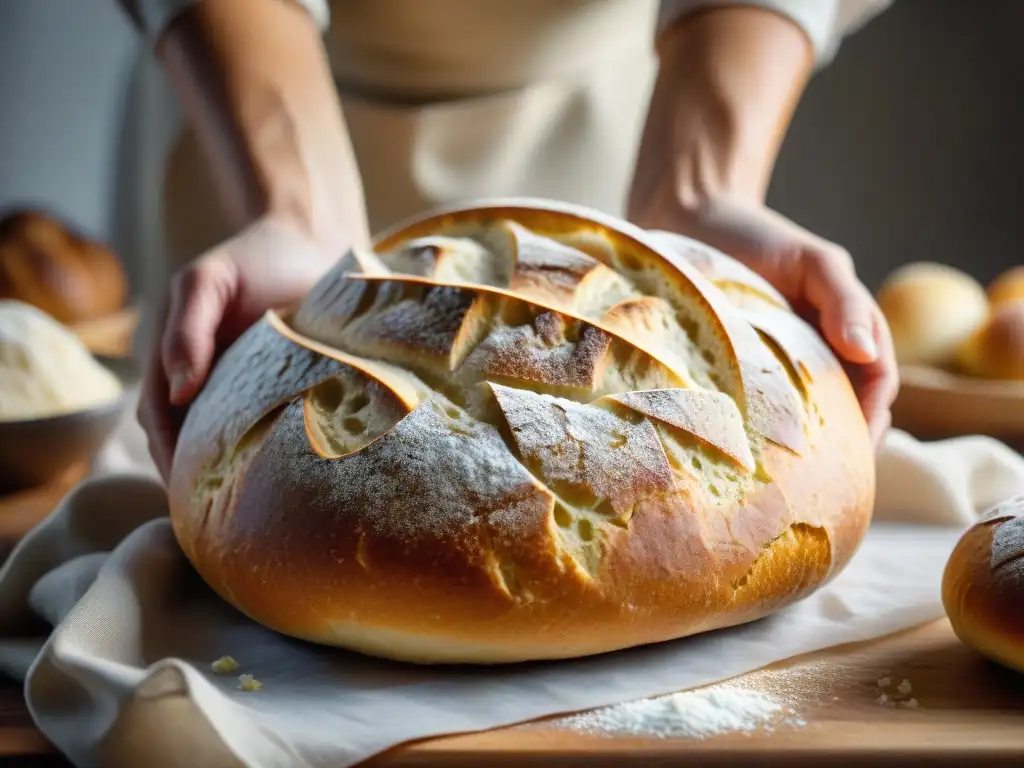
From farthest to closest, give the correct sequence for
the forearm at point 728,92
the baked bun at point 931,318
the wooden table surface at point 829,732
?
1. the baked bun at point 931,318
2. the forearm at point 728,92
3. the wooden table surface at point 829,732

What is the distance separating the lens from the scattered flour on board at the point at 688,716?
2.43ft

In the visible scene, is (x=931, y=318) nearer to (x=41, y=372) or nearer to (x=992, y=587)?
(x=992, y=587)

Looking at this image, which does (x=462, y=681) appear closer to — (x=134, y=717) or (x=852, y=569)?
(x=134, y=717)

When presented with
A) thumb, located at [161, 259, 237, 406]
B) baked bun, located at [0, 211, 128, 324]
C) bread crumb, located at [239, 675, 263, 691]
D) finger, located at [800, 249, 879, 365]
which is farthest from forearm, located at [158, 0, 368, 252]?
baked bun, located at [0, 211, 128, 324]

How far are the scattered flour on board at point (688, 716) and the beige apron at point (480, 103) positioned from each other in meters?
1.12

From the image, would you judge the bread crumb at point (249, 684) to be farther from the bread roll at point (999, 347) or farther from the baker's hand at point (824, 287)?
the bread roll at point (999, 347)

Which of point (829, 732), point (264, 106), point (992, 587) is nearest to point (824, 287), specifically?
point (992, 587)

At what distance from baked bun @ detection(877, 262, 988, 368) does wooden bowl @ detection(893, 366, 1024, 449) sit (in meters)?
0.15

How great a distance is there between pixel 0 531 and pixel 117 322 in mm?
1401

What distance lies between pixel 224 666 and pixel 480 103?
1.10 metres

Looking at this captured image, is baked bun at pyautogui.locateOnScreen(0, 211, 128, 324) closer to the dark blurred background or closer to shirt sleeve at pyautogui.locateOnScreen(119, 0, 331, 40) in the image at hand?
the dark blurred background

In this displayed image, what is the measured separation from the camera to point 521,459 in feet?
2.66

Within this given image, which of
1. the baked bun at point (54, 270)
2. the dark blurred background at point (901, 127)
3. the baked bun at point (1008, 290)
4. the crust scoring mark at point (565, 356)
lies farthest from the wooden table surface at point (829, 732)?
the dark blurred background at point (901, 127)

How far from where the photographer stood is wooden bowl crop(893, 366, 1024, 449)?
1.62 metres
